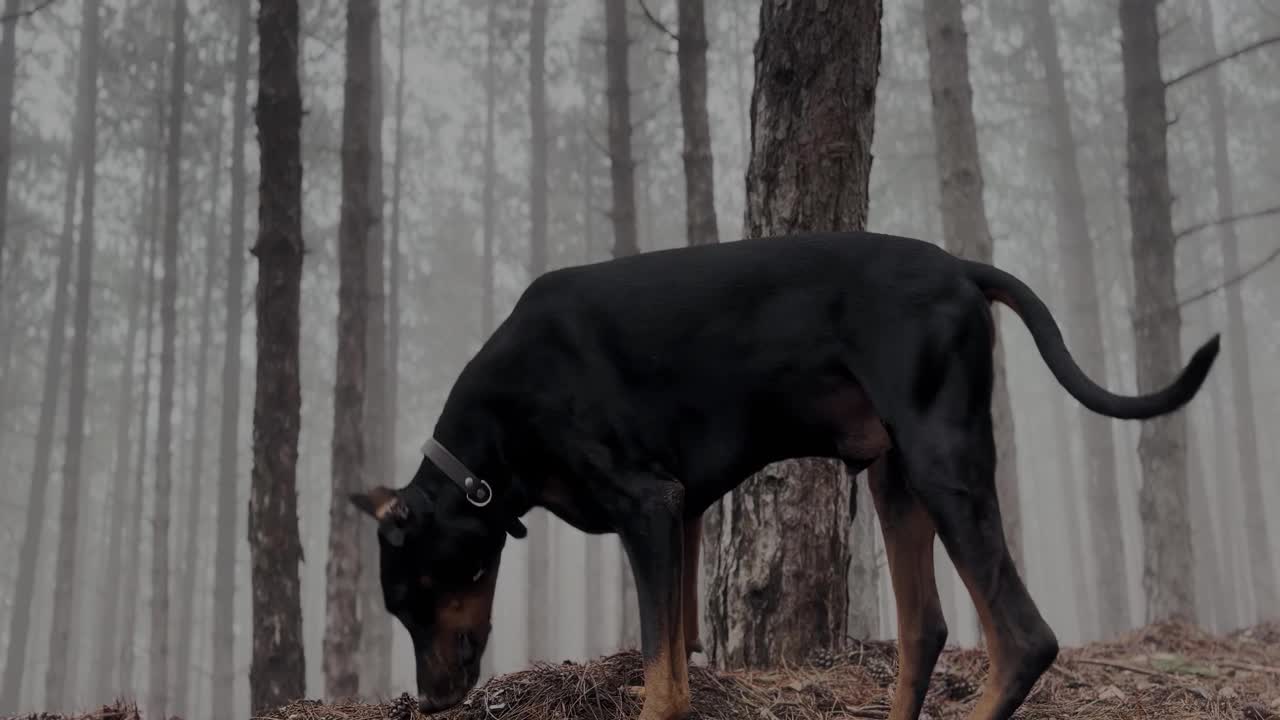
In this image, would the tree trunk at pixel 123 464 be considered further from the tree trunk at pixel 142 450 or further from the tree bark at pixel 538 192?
the tree bark at pixel 538 192

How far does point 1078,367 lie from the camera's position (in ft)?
8.89

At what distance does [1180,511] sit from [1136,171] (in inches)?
153

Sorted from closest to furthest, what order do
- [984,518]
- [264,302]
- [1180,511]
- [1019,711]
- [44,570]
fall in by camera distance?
[984,518] < [1019,711] < [264,302] < [1180,511] < [44,570]

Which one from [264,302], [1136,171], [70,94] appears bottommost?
[264,302]

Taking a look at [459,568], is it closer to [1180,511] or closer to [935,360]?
[935,360]

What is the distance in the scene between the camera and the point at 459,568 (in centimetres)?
332

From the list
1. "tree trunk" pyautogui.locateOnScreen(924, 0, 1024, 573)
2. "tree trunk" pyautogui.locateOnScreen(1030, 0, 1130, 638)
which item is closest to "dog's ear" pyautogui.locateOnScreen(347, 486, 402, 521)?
"tree trunk" pyautogui.locateOnScreen(924, 0, 1024, 573)

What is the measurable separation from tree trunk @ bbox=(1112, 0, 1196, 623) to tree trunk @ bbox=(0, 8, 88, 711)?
66.6 ft

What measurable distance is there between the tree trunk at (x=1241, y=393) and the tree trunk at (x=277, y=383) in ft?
65.4

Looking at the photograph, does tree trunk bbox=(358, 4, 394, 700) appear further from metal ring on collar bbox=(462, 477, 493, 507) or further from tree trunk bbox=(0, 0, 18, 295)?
metal ring on collar bbox=(462, 477, 493, 507)

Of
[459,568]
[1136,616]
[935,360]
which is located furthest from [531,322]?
[1136,616]

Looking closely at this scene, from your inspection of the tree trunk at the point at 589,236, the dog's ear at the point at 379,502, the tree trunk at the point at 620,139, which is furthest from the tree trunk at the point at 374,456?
the dog's ear at the point at 379,502

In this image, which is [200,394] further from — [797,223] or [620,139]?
[797,223]

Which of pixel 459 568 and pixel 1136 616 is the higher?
pixel 459 568
